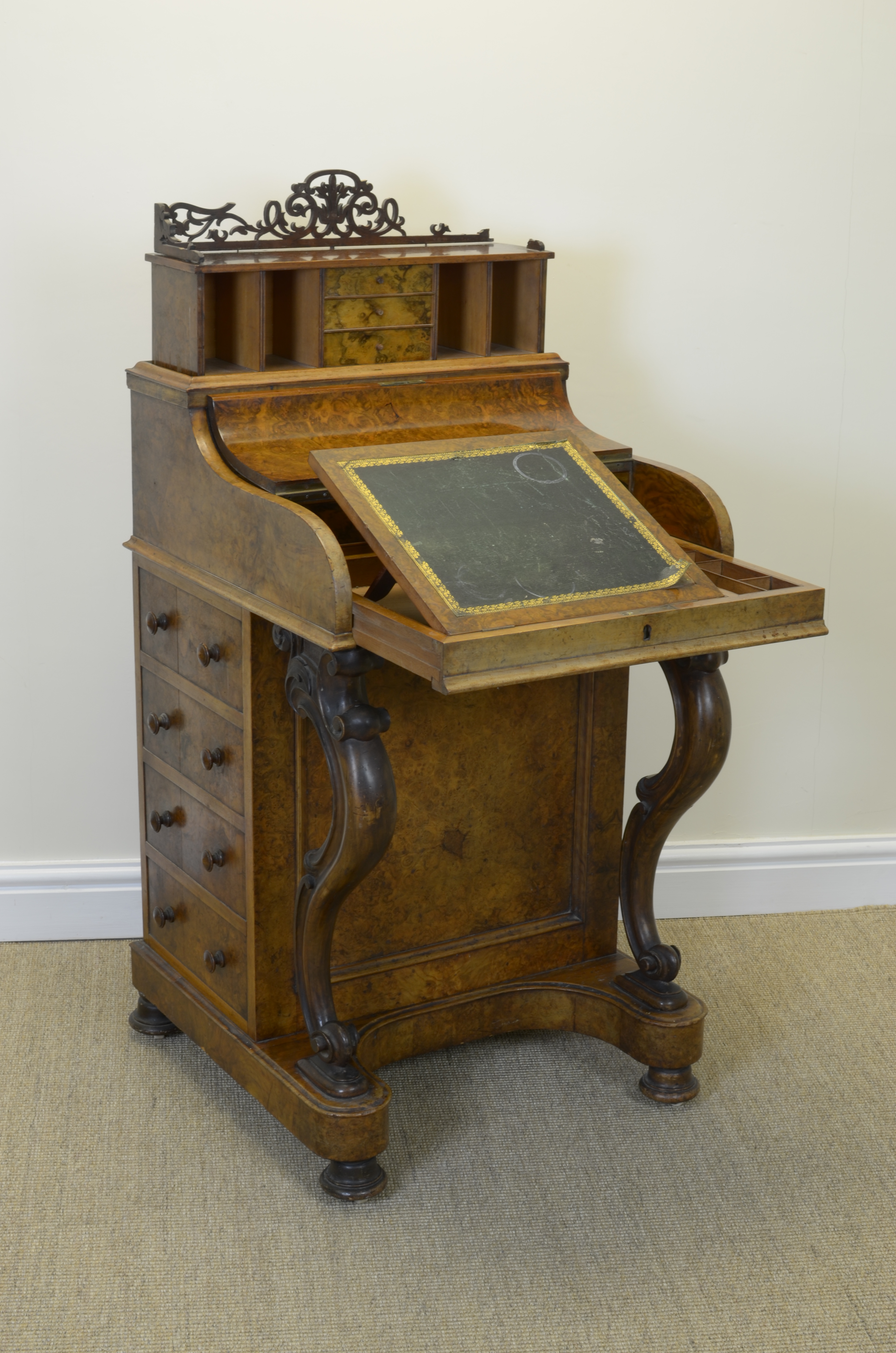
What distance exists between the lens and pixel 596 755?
2820 mm

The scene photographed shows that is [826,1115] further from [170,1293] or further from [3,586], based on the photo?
[3,586]

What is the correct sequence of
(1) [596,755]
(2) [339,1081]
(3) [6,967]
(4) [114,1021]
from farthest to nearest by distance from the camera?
1. (3) [6,967]
2. (4) [114,1021]
3. (1) [596,755]
4. (2) [339,1081]

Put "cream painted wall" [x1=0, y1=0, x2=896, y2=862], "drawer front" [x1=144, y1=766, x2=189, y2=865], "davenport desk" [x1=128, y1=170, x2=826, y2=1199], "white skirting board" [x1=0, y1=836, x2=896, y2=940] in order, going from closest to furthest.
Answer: "davenport desk" [x1=128, y1=170, x2=826, y2=1199]
"drawer front" [x1=144, y1=766, x2=189, y2=865]
"cream painted wall" [x1=0, y1=0, x2=896, y2=862]
"white skirting board" [x1=0, y1=836, x2=896, y2=940]

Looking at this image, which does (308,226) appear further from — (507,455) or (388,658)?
(388,658)

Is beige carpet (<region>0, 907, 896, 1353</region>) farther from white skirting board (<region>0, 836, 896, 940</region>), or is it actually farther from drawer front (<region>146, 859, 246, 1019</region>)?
white skirting board (<region>0, 836, 896, 940</region>)

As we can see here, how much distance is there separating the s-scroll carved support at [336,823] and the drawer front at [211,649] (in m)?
0.14

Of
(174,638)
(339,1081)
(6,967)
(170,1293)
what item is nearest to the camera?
(170,1293)

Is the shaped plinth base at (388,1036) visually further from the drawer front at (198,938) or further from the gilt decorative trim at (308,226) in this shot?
the gilt decorative trim at (308,226)

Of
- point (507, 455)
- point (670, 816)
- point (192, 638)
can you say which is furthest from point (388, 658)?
point (670, 816)

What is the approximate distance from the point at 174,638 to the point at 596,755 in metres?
0.84

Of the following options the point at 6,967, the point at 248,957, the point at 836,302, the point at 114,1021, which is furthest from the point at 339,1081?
the point at 836,302

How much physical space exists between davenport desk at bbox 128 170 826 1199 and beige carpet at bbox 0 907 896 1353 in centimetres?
11

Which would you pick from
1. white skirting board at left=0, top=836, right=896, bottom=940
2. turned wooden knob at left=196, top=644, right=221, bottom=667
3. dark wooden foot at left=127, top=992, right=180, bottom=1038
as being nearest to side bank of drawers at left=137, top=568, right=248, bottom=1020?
turned wooden knob at left=196, top=644, right=221, bottom=667

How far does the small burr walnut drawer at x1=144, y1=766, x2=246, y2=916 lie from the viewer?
255 centimetres
